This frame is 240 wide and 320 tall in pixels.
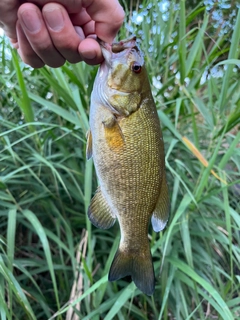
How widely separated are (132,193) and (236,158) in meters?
0.84

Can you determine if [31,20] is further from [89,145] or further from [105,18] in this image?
[89,145]

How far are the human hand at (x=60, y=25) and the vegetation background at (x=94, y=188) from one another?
50cm

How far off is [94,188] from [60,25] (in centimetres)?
94

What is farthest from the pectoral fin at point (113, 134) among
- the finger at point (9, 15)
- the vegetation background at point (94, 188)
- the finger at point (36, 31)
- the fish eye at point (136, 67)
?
the vegetation background at point (94, 188)

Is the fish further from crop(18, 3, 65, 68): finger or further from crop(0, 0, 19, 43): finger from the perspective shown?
crop(0, 0, 19, 43): finger

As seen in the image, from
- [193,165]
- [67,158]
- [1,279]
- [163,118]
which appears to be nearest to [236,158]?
[193,165]

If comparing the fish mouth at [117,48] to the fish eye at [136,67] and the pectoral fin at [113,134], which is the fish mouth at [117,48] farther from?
the pectoral fin at [113,134]

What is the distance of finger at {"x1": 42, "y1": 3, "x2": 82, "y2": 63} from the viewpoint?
0.89 metres

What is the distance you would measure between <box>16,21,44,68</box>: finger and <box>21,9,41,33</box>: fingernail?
11 cm

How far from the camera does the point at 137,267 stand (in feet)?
3.39

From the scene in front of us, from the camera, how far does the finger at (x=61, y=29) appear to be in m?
0.89

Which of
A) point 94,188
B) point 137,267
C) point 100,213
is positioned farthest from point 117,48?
point 94,188

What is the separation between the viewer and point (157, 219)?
987 millimetres

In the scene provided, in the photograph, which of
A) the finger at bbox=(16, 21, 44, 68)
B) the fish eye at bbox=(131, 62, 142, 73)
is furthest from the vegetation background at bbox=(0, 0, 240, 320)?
the fish eye at bbox=(131, 62, 142, 73)
